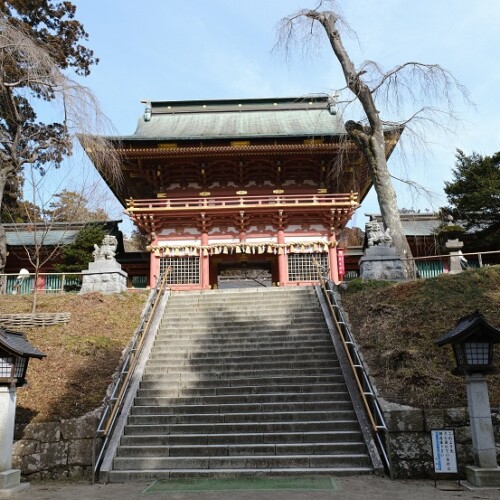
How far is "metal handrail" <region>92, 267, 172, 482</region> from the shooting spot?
7.18m

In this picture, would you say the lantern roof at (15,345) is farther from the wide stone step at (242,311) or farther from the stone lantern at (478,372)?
the stone lantern at (478,372)

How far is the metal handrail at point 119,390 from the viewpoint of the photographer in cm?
718

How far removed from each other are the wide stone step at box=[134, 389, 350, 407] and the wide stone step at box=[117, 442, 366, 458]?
1207mm

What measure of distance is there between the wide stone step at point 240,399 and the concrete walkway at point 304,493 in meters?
1.97

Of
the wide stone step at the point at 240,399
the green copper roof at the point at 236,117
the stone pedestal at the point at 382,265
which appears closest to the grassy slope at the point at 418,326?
the stone pedestal at the point at 382,265

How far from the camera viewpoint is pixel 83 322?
11.4 m

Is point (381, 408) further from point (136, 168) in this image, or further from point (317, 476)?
point (136, 168)

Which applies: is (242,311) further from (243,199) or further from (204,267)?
(243,199)

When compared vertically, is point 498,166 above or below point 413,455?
above

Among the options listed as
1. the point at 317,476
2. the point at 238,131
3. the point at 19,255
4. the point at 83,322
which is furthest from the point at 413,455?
the point at 19,255

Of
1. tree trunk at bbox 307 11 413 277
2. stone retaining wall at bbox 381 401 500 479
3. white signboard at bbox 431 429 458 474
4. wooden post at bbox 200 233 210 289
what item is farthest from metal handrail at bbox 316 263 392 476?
wooden post at bbox 200 233 210 289

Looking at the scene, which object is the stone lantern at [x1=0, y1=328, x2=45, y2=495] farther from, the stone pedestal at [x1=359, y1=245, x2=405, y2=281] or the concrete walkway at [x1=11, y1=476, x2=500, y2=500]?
the stone pedestal at [x1=359, y1=245, x2=405, y2=281]

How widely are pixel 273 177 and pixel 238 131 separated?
11.4ft

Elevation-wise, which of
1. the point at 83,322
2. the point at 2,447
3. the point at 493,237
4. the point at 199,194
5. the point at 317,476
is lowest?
the point at 317,476
